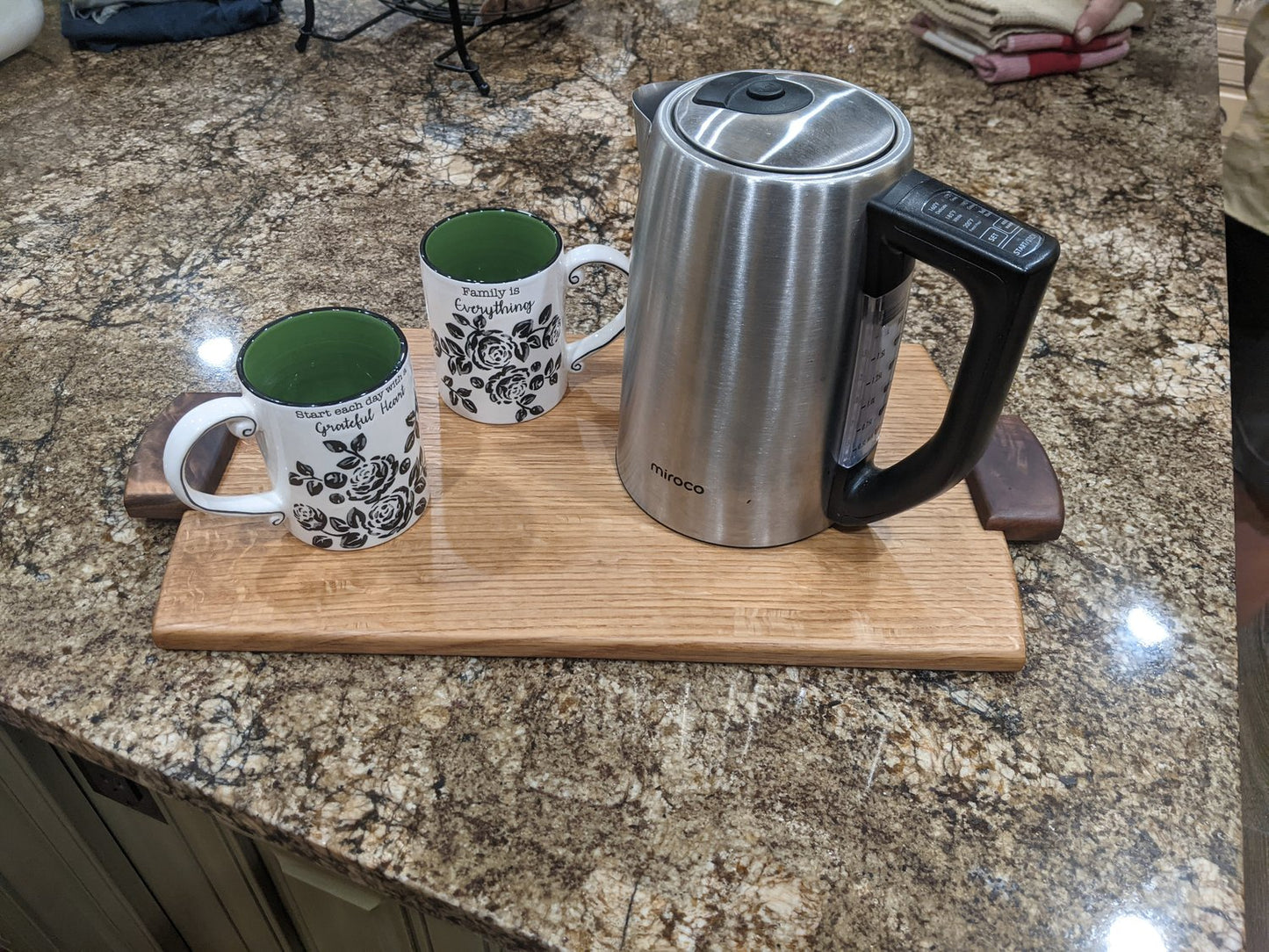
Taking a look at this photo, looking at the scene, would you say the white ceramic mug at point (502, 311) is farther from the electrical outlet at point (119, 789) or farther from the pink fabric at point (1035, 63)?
the pink fabric at point (1035, 63)

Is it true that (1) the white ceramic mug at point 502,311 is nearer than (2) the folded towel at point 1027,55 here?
Yes

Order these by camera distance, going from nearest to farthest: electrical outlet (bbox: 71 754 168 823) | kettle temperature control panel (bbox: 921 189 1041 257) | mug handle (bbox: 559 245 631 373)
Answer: kettle temperature control panel (bbox: 921 189 1041 257), mug handle (bbox: 559 245 631 373), electrical outlet (bbox: 71 754 168 823)

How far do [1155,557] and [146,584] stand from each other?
2.08 ft

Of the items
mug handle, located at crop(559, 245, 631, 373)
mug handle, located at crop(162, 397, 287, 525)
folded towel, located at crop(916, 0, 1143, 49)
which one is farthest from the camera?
folded towel, located at crop(916, 0, 1143, 49)

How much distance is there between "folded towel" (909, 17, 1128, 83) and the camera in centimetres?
109

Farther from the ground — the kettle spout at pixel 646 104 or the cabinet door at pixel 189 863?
the kettle spout at pixel 646 104

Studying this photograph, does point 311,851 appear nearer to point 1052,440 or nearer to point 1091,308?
point 1052,440

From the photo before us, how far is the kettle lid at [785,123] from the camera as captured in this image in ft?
1.46

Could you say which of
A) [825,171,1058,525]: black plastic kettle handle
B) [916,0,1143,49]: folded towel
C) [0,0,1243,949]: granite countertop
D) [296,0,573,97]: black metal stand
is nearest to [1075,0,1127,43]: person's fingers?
[916,0,1143,49]: folded towel

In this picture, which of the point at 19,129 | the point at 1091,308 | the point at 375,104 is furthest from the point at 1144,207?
the point at 19,129

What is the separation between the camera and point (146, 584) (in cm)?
58

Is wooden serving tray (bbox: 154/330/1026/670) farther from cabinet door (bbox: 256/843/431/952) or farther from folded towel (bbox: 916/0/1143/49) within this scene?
folded towel (bbox: 916/0/1143/49)

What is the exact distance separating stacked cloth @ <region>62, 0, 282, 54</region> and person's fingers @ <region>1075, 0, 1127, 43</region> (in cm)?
96

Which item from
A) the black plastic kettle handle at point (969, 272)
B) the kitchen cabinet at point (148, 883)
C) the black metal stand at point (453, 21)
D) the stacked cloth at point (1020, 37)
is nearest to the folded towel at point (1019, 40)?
the stacked cloth at point (1020, 37)
